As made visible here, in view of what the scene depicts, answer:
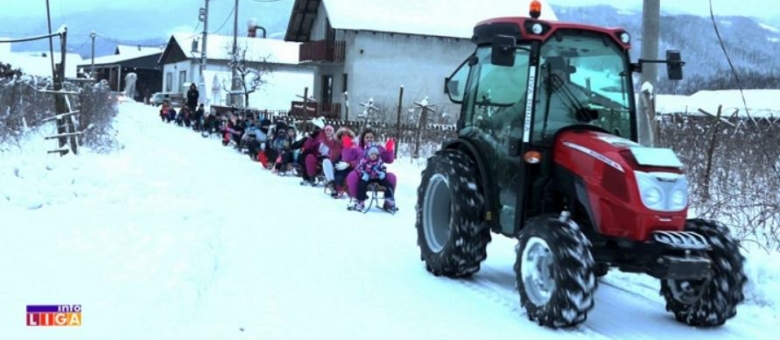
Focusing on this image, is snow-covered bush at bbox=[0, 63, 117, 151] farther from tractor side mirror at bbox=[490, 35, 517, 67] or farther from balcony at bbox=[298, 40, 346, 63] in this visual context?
balcony at bbox=[298, 40, 346, 63]

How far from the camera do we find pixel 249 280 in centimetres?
681

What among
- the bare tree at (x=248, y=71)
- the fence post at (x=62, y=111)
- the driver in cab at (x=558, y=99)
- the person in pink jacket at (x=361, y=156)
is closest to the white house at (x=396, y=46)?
the bare tree at (x=248, y=71)

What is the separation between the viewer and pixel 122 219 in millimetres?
8555

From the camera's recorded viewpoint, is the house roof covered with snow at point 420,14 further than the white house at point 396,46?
No

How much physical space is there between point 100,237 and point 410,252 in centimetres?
319

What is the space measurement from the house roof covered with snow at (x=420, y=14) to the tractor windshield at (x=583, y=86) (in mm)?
31717

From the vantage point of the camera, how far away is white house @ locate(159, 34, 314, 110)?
5841cm

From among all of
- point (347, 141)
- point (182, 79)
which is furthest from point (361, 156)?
point (182, 79)

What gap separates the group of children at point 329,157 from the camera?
39.8 ft

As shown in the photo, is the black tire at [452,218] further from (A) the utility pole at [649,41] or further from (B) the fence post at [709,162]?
(B) the fence post at [709,162]

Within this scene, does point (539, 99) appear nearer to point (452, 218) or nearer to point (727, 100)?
point (452, 218)

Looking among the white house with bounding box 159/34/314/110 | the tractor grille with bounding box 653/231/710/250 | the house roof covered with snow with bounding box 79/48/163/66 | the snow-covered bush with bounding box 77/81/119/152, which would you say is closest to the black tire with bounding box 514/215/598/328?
the tractor grille with bounding box 653/231/710/250

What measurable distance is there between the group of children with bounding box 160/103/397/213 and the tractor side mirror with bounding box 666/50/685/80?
5.96 meters

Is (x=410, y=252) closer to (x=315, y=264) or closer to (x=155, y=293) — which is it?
(x=315, y=264)
